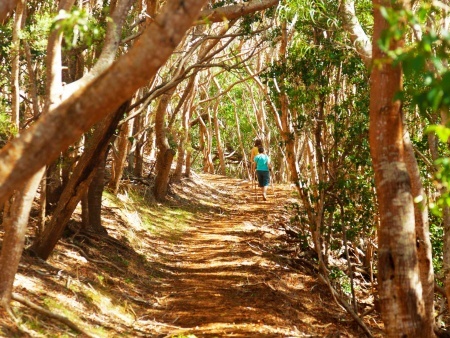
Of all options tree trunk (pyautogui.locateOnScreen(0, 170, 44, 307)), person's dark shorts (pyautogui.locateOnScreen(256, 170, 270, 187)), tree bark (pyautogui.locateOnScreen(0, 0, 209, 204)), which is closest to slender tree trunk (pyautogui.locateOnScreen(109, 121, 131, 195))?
person's dark shorts (pyautogui.locateOnScreen(256, 170, 270, 187))

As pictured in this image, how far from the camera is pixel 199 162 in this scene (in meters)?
43.5

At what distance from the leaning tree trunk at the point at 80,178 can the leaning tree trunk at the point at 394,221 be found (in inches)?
158

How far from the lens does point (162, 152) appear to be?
57.3ft

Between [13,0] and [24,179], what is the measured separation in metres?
1.91

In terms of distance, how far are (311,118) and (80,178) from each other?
4101 mm

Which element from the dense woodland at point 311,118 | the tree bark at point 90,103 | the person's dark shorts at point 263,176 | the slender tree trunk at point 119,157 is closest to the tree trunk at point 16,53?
the dense woodland at point 311,118

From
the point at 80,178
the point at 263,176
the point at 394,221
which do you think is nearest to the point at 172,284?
the point at 80,178

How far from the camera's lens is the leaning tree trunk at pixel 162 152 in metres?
16.7

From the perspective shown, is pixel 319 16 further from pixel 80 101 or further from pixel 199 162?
pixel 199 162

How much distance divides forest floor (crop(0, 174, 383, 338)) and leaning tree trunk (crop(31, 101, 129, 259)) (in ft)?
1.48

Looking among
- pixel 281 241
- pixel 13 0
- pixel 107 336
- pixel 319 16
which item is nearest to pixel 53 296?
pixel 107 336

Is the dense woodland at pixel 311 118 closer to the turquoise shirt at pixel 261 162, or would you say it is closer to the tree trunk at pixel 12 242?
the tree trunk at pixel 12 242

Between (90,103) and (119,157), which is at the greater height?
(119,157)

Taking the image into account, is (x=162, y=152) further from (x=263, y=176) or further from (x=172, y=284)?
(x=172, y=284)
